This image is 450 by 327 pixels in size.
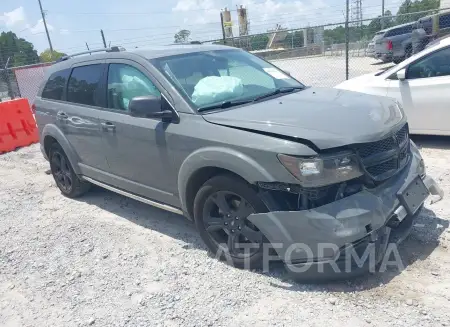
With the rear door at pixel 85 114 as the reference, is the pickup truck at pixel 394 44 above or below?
below

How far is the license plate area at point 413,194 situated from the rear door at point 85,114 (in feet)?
9.99

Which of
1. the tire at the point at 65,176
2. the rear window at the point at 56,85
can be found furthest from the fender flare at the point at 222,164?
the rear window at the point at 56,85

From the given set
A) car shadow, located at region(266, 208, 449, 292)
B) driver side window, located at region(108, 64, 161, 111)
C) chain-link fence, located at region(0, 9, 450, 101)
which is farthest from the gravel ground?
chain-link fence, located at region(0, 9, 450, 101)

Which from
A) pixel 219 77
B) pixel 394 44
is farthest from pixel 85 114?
pixel 394 44

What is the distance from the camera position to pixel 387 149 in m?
3.30

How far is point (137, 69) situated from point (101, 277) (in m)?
1.96

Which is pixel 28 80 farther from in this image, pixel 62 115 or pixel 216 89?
pixel 216 89

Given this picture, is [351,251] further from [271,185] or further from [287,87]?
[287,87]

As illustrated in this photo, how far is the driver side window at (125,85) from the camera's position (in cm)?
411

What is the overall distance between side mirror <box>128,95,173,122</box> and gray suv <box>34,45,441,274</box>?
12 millimetres

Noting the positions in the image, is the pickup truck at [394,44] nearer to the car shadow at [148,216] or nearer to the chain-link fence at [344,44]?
the chain-link fence at [344,44]

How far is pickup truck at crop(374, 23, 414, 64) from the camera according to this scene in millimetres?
17797

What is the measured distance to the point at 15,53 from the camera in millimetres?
22422

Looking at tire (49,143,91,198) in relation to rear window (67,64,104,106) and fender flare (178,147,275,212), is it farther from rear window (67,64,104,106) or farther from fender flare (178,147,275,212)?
fender flare (178,147,275,212)
